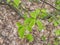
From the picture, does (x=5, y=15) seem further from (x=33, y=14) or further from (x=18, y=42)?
(x=33, y=14)

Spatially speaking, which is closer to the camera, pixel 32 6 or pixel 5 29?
pixel 5 29

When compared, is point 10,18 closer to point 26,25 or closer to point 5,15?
point 5,15

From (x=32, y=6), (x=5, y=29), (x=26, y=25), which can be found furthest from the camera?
(x=32, y=6)

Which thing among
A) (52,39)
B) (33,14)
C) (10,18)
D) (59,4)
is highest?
(33,14)

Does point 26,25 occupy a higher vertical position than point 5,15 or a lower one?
higher

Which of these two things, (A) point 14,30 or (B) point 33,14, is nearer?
(B) point 33,14

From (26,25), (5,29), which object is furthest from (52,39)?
Answer: (26,25)

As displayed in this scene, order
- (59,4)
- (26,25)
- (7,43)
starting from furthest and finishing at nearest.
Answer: (7,43) → (59,4) → (26,25)

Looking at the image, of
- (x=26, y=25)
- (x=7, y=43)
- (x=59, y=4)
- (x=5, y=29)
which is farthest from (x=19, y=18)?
(x=26, y=25)

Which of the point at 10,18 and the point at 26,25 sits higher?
the point at 26,25
